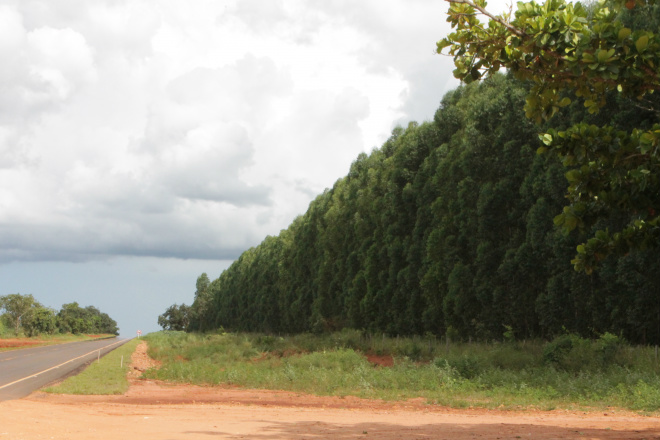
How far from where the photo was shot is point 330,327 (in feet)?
156

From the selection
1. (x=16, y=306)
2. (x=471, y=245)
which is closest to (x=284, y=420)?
(x=471, y=245)

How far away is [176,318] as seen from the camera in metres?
149

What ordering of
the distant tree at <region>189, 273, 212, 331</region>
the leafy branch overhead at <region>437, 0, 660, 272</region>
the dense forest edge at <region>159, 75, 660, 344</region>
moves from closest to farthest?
the leafy branch overhead at <region>437, 0, 660, 272</region> < the dense forest edge at <region>159, 75, 660, 344</region> < the distant tree at <region>189, 273, 212, 331</region>

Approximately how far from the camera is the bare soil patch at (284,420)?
34.8ft

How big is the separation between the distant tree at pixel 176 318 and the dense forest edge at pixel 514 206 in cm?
9439

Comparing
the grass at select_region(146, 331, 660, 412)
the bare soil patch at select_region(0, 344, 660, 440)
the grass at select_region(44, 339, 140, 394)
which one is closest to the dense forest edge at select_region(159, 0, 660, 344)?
the grass at select_region(146, 331, 660, 412)

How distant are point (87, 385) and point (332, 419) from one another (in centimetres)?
1222

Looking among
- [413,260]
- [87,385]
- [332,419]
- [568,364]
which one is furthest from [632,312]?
[87,385]

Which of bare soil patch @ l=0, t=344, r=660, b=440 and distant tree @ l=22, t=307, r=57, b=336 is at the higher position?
distant tree @ l=22, t=307, r=57, b=336

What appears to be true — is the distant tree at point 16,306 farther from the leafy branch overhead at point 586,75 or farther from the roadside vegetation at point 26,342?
the leafy branch overhead at point 586,75

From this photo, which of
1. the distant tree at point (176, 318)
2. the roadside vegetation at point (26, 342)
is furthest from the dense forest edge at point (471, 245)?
the distant tree at point (176, 318)

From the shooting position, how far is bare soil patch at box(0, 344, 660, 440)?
10.6 m

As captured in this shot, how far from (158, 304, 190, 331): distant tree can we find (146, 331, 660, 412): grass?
12173 centimetres

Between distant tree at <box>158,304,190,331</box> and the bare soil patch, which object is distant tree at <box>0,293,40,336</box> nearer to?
distant tree at <box>158,304,190,331</box>
